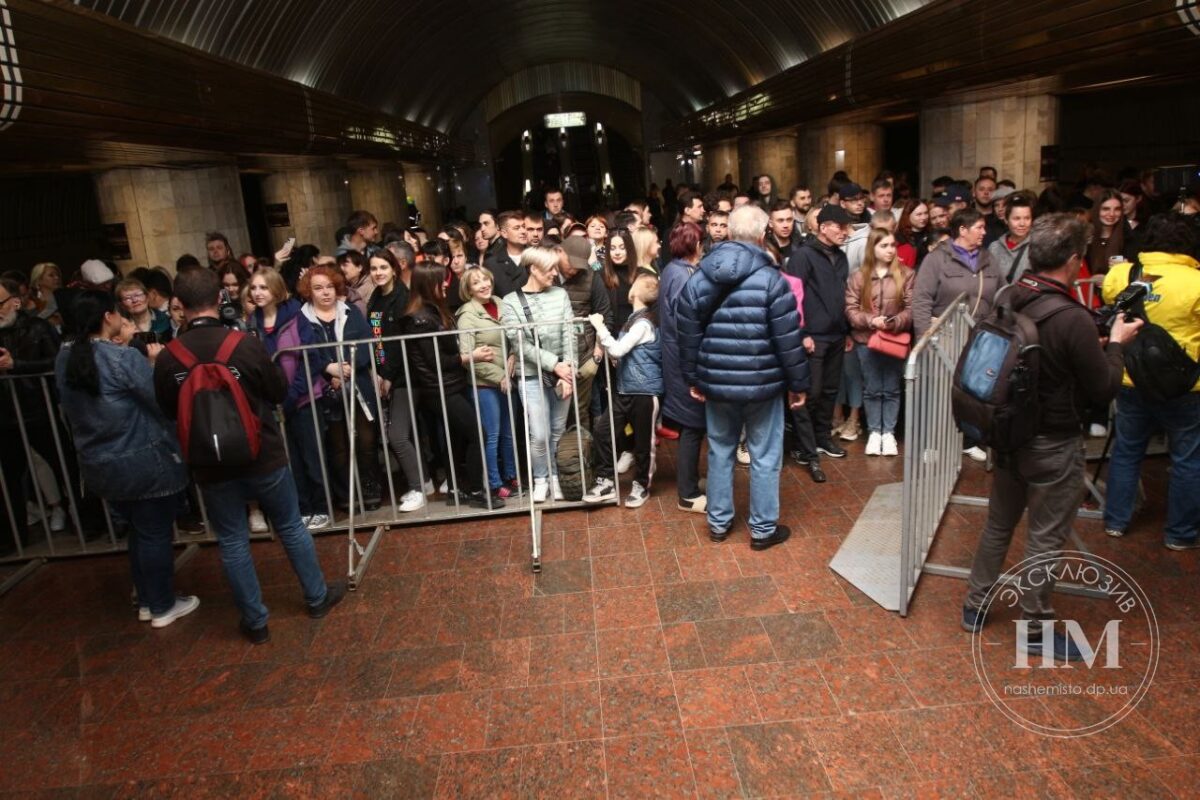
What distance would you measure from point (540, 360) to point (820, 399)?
229 cm

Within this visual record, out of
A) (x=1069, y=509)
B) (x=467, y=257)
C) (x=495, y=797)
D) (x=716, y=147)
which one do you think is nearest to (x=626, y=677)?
(x=495, y=797)

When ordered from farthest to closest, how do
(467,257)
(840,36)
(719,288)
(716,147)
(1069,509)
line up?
(716,147) < (840,36) < (467,257) < (719,288) < (1069,509)

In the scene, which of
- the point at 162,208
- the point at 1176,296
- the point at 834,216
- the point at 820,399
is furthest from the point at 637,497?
the point at 162,208

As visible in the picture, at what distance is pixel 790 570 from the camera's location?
489 cm

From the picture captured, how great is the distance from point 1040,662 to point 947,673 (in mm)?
435

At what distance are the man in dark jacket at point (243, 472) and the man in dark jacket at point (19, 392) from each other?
1.87 meters

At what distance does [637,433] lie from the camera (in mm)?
5957

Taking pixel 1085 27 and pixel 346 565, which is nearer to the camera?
pixel 346 565

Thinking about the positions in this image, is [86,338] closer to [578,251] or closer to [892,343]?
[578,251]

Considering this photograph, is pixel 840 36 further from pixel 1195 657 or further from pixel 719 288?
pixel 1195 657

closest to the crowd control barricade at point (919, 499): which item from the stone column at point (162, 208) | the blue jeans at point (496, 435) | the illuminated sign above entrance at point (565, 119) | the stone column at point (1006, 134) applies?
the blue jeans at point (496, 435)

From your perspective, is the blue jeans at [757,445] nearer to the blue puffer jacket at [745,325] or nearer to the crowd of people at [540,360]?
the crowd of people at [540,360]

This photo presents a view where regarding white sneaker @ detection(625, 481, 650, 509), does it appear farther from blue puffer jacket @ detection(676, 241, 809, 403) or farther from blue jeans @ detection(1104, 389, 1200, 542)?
blue jeans @ detection(1104, 389, 1200, 542)

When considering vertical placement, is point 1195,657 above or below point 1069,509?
below
